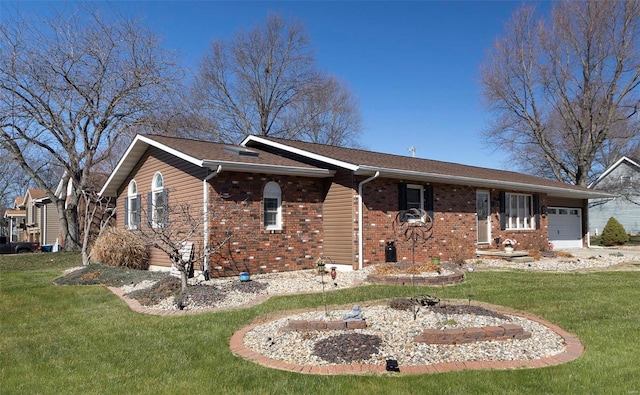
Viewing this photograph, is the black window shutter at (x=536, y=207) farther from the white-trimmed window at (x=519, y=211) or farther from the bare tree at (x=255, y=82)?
the bare tree at (x=255, y=82)

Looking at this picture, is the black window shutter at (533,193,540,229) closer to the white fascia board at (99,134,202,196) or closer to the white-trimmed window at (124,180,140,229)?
the white fascia board at (99,134,202,196)

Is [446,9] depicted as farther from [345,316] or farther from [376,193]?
[345,316]

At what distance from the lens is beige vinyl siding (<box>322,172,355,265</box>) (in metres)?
12.4

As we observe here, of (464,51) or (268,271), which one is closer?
(268,271)

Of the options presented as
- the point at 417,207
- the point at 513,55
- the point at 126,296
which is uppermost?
the point at 513,55

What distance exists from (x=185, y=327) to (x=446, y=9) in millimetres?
12040

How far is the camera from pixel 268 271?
12086 millimetres

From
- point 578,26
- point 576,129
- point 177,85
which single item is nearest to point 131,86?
point 177,85

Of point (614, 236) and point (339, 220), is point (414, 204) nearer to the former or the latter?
point (339, 220)

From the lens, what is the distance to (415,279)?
32.1ft

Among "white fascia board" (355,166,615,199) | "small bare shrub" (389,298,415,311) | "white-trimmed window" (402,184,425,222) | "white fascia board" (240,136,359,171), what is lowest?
"small bare shrub" (389,298,415,311)

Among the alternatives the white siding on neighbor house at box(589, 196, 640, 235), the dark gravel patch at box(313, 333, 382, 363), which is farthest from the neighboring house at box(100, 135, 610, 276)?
the white siding on neighbor house at box(589, 196, 640, 235)

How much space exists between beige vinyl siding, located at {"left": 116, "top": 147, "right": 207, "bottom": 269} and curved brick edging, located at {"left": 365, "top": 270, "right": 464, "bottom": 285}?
4.42m

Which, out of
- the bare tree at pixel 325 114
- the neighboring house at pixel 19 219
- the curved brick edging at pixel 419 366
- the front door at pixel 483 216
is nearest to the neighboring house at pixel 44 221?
the neighboring house at pixel 19 219
